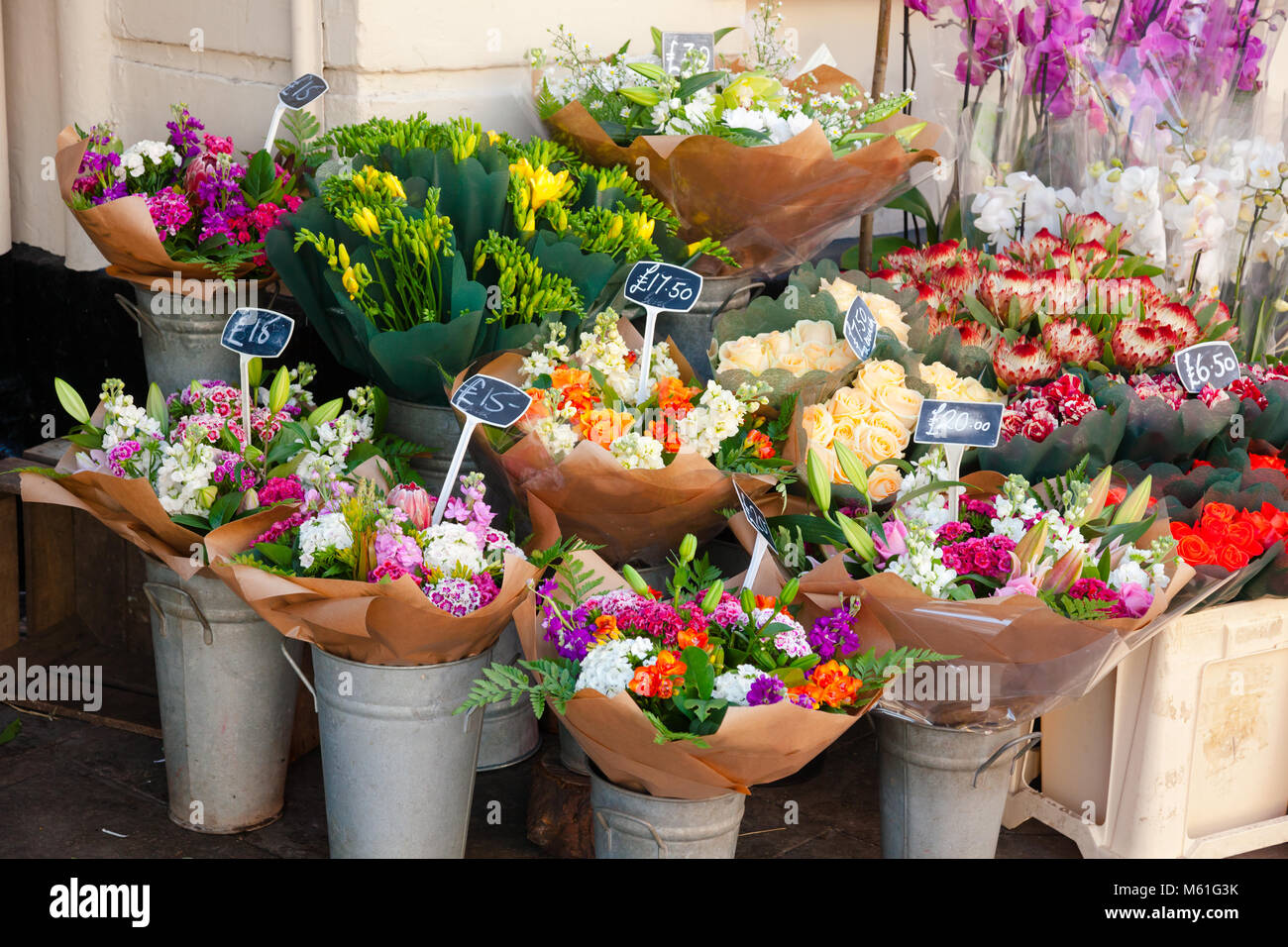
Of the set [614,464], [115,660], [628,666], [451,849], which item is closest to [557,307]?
[614,464]

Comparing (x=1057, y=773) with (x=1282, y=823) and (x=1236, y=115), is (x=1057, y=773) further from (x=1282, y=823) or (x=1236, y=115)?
(x=1236, y=115)

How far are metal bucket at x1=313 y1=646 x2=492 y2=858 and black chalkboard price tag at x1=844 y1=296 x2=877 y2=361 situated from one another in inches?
30.9

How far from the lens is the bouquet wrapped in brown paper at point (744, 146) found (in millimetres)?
2600

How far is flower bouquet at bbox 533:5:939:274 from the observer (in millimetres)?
2602

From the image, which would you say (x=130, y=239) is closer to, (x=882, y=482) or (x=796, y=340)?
(x=796, y=340)

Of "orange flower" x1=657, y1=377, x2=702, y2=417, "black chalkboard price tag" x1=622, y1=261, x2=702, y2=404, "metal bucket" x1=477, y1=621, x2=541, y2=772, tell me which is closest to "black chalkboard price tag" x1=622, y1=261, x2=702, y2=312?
"black chalkboard price tag" x1=622, y1=261, x2=702, y2=404

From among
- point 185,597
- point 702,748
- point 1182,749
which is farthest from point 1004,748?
point 185,597

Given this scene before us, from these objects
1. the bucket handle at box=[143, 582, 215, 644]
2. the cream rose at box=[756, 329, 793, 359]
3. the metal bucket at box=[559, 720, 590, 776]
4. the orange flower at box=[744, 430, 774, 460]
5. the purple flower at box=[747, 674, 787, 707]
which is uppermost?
the cream rose at box=[756, 329, 793, 359]

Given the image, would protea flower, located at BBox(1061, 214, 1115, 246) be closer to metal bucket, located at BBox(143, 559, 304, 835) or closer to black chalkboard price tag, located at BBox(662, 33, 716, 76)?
black chalkboard price tag, located at BBox(662, 33, 716, 76)

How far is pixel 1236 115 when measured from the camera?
312 centimetres

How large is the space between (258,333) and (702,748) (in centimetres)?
101

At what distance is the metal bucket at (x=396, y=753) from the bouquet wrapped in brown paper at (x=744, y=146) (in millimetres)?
1079

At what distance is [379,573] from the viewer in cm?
189
